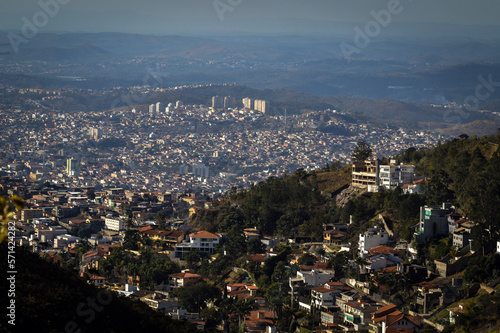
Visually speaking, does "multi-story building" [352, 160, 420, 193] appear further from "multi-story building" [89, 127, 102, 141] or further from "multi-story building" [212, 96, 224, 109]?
"multi-story building" [212, 96, 224, 109]

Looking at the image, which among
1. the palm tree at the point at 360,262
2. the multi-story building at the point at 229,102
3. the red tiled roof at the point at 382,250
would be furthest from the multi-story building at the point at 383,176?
the multi-story building at the point at 229,102

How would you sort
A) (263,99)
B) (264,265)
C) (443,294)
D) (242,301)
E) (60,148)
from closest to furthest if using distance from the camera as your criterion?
1. (443,294)
2. (242,301)
3. (264,265)
4. (60,148)
5. (263,99)

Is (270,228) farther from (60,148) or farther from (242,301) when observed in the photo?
(60,148)

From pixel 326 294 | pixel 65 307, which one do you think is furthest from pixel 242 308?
pixel 65 307

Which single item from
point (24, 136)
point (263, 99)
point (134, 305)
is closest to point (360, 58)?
point (263, 99)

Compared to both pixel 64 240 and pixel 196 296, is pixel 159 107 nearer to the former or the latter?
pixel 64 240

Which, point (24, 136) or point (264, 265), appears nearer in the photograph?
point (264, 265)

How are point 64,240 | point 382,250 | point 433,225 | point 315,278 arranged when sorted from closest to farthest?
point 315,278, point 382,250, point 433,225, point 64,240
